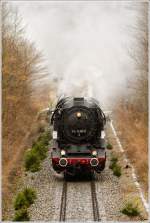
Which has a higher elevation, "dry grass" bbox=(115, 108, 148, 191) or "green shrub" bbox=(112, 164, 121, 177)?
"dry grass" bbox=(115, 108, 148, 191)

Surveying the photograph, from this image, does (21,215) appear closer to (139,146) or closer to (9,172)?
(9,172)

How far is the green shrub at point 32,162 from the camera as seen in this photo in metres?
14.7

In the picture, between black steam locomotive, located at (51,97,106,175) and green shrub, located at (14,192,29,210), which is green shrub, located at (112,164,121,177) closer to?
black steam locomotive, located at (51,97,106,175)

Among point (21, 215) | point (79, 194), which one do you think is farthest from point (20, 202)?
point (79, 194)

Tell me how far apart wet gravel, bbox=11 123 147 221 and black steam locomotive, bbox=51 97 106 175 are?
47 centimetres

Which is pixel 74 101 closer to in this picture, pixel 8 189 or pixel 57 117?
pixel 57 117

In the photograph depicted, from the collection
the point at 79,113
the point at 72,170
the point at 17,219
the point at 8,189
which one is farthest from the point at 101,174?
the point at 17,219

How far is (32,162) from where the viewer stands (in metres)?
15.2

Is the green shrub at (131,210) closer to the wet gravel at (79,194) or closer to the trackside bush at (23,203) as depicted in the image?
the wet gravel at (79,194)

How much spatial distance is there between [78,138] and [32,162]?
2.05 meters

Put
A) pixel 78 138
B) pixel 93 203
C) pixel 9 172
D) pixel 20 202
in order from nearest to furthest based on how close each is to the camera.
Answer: pixel 20 202 → pixel 93 203 → pixel 9 172 → pixel 78 138

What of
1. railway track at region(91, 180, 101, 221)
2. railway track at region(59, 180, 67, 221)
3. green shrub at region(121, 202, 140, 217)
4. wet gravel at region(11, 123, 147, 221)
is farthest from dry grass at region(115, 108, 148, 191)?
railway track at region(59, 180, 67, 221)

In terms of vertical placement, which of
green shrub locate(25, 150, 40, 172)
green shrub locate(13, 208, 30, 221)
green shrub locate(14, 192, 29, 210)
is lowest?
green shrub locate(13, 208, 30, 221)

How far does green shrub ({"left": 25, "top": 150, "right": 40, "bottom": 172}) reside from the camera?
580 inches
